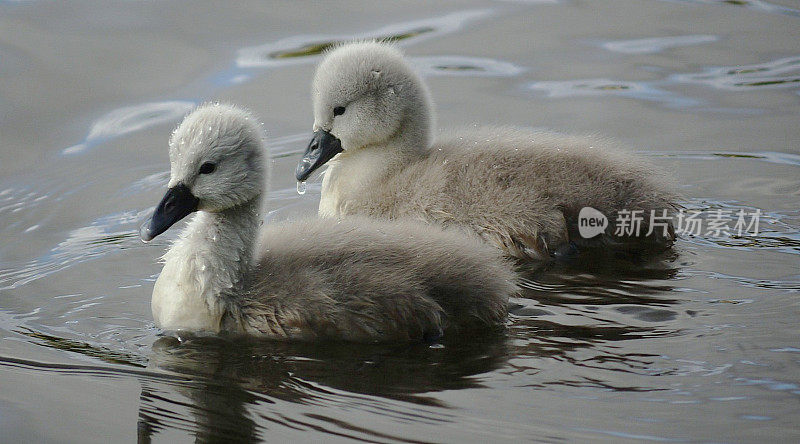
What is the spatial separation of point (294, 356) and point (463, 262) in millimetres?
801

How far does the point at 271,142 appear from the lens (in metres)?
7.73

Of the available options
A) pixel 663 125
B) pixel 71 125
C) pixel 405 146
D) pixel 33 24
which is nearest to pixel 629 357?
pixel 405 146

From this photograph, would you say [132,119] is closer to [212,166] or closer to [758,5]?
[212,166]

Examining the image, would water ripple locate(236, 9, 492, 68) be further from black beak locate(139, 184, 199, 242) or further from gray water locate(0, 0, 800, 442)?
black beak locate(139, 184, 199, 242)

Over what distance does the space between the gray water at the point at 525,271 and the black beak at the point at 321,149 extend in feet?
1.47

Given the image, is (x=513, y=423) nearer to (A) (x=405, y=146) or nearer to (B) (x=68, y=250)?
(A) (x=405, y=146)

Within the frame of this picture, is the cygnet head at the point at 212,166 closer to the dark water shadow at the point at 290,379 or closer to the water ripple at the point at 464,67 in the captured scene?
the dark water shadow at the point at 290,379

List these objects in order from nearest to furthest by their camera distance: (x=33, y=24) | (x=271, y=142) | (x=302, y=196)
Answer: (x=302, y=196)
(x=271, y=142)
(x=33, y=24)

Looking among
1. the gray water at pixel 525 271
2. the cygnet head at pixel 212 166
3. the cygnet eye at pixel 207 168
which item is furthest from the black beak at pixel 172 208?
the gray water at pixel 525 271

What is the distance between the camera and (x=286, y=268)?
16.3ft

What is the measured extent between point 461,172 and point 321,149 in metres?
0.89

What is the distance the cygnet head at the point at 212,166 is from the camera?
507 centimetres

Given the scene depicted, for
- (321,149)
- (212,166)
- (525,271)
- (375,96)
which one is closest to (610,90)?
(375,96)

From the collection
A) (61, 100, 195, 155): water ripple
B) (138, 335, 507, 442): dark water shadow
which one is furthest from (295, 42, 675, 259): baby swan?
(61, 100, 195, 155): water ripple
